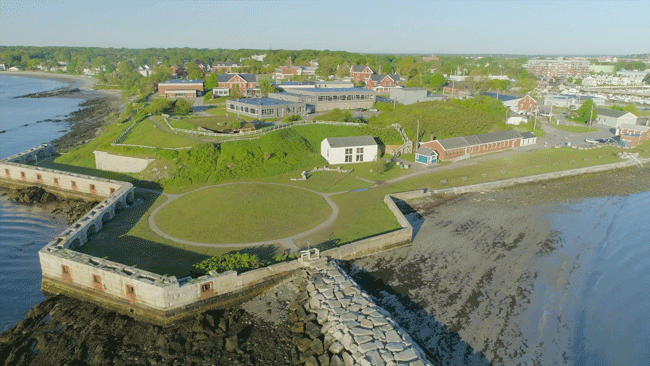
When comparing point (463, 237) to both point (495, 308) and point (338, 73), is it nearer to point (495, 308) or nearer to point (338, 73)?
point (495, 308)

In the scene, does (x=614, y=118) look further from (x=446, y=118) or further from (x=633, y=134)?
(x=446, y=118)

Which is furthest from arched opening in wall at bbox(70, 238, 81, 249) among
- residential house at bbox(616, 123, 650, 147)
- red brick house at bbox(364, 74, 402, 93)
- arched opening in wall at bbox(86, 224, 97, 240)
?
red brick house at bbox(364, 74, 402, 93)

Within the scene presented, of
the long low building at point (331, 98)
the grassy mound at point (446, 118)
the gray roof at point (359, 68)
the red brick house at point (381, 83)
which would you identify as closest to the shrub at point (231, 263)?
the grassy mound at point (446, 118)

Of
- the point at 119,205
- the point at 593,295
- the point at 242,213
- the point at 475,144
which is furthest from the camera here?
the point at 475,144

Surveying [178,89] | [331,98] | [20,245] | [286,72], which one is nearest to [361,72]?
[286,72]

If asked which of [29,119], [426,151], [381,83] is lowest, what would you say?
[29,119]

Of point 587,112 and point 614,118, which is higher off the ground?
point 587,112
